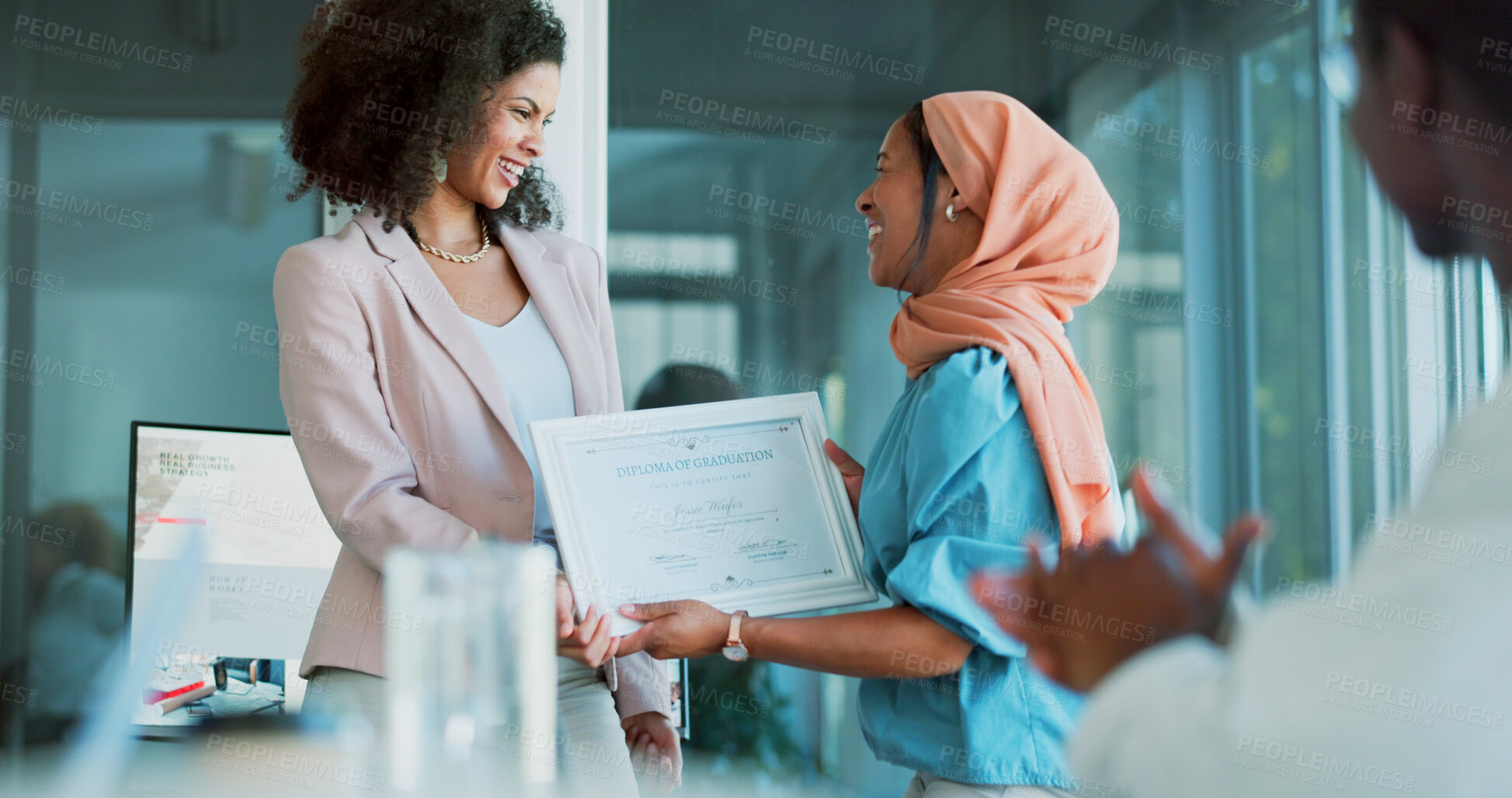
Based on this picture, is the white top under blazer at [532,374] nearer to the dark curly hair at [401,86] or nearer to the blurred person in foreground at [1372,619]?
the dark curly hair at [401,86]

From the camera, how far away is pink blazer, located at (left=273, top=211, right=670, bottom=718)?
69.2 inches

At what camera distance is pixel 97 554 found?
11.2 feet

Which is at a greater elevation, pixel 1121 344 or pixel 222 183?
pixel 222 183

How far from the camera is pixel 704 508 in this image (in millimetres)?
1840

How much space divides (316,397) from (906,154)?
41.1 inches

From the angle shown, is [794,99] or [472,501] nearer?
[472,501]

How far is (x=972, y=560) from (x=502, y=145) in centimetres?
115

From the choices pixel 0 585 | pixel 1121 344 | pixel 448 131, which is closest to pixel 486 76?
pixel 448 131

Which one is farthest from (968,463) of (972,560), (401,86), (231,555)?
(231,555)

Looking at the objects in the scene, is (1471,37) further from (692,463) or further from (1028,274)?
(692,463)

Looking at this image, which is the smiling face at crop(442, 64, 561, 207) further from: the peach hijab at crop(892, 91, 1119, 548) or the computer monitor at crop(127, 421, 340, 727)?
the computer monitor at crop(127, 421, 340, 727)

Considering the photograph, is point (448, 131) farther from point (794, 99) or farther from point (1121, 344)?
point (1121, 344)

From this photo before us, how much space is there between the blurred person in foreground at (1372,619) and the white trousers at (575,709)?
1.11 metres
